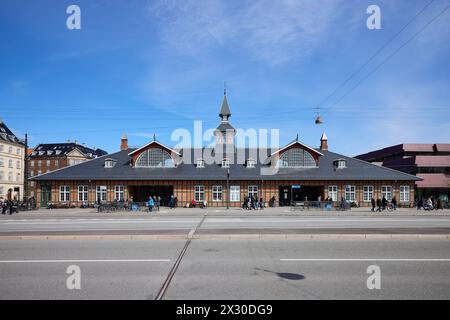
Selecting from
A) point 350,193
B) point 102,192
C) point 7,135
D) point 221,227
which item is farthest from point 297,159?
point 7,135

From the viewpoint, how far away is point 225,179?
127 ft

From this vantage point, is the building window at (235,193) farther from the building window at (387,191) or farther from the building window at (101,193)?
the building window at (387,191)

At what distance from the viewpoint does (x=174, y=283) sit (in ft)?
24.5

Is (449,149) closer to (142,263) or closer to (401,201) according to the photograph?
(401,201)

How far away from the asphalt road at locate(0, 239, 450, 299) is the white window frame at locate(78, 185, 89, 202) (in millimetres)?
27553

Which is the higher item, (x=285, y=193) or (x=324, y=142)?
(x=324, y=142)

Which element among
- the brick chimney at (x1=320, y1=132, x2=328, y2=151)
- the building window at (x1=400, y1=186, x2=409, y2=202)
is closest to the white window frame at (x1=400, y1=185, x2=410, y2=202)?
the building window at (x1=400, y1=186, x2=409, y2=202)

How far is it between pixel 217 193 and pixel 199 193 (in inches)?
87.8

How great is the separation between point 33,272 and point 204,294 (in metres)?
4.99

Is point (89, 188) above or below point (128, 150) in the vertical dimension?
below

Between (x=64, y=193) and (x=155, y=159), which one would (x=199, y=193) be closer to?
(x=155, y=159)

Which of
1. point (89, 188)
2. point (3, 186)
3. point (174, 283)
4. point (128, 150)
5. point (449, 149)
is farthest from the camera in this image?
point (3, 186)
